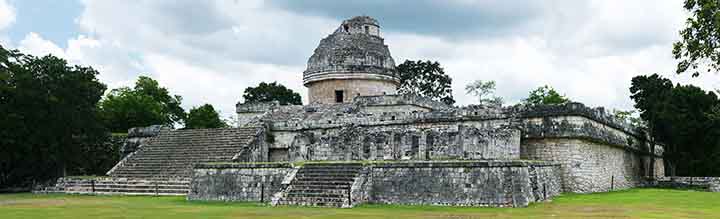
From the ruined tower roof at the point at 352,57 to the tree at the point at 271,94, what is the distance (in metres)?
18.8

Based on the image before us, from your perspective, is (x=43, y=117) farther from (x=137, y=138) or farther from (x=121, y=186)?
(x=137, y=138)

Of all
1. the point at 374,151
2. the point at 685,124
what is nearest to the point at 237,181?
the point at 374,151

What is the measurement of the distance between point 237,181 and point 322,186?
120 inches

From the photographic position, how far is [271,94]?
177 feet

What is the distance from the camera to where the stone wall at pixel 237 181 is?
18953 mm

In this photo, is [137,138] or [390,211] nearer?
[390,211]

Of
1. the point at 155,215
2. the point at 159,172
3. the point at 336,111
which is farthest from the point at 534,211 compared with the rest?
the point at 336,111

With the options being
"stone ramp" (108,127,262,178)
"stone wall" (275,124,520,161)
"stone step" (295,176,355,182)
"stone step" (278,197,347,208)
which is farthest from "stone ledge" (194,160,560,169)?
"stone ramp" (108,127,262,178)

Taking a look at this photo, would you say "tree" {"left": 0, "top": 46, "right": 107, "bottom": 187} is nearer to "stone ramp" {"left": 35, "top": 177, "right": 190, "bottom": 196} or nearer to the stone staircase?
"stone ramp" {"left": 35, "top": 177, "right": 190, "bottom": 196}

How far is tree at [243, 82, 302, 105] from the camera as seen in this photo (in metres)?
53.9

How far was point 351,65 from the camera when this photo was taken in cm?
3359

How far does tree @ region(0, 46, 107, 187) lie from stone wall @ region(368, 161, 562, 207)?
44.1ft

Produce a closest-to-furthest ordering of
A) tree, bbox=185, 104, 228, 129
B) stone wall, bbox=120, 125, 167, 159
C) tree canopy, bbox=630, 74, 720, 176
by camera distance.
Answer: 1. stone wall, bbox=120, 125, 167, 159
2. tree canopy, bbox=630, 74, 720, 176
3. tree, bbox=185, 104, 228, 129

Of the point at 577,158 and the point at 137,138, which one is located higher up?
the point at 137,138
